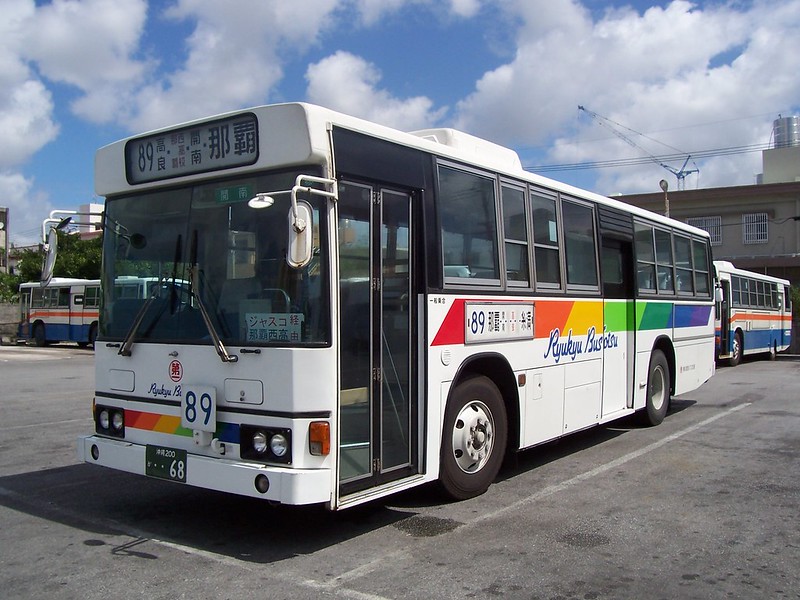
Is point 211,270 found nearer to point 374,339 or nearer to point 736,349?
point 374,339

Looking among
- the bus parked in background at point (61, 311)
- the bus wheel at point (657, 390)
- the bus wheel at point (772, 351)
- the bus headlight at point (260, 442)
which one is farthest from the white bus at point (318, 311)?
the bus parked in background at point (61, 311)

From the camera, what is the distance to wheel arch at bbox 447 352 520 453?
22.5ft

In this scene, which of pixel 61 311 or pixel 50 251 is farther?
pixel 61 311

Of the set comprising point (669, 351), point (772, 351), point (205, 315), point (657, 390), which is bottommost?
point (772, 351)

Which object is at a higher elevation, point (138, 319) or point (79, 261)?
point (79, 261)

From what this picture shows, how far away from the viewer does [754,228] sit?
40438 mm

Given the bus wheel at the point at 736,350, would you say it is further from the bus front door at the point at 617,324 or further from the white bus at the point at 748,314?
the bus front door at the point at 617,324

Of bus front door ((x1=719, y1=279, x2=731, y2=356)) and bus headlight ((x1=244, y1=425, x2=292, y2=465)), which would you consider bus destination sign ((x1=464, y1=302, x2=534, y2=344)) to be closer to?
bus headlight ((x1=244, y1=425, x2=292, y2=465))

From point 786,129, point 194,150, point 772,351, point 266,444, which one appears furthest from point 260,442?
point 786,129

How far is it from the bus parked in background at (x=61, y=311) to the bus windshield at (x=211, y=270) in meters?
25.1

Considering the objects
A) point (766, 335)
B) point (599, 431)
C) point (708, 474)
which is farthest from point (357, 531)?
point (766, 335)

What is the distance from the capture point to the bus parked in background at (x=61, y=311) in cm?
3089

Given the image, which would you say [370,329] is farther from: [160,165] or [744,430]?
[744,430]

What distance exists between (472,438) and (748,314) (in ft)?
67.0
